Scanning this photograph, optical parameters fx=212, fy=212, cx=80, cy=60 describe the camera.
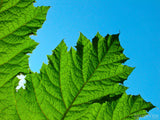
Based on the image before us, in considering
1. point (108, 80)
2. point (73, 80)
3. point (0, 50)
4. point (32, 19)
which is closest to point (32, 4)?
point (32, 19)

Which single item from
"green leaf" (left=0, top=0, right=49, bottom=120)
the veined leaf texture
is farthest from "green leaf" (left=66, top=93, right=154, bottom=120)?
"green leaf" (left=0, top=0, right=49, bottom=120)

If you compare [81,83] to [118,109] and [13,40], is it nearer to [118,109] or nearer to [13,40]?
[118,109]

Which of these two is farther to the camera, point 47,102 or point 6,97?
point 47,102

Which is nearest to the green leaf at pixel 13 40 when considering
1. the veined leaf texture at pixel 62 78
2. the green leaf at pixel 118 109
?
the veined leaf texture at pixel 62 78

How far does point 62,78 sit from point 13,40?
1.32 ft

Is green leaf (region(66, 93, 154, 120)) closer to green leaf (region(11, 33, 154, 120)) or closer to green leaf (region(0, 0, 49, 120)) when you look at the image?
green leaf (region(11, 33, 154, 120))

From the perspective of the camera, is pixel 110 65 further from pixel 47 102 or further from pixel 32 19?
pixel 32 19

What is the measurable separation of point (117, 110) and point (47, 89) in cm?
51

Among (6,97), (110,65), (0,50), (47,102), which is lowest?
(6,97)

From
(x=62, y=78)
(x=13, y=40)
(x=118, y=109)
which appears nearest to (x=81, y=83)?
(x=62, y=78)

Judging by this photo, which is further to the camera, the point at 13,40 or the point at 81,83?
the point at 81,83

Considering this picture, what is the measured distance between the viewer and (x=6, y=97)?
4.33 feet

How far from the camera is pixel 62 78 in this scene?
1.44 metres

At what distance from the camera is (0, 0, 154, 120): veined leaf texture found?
1331 mm
